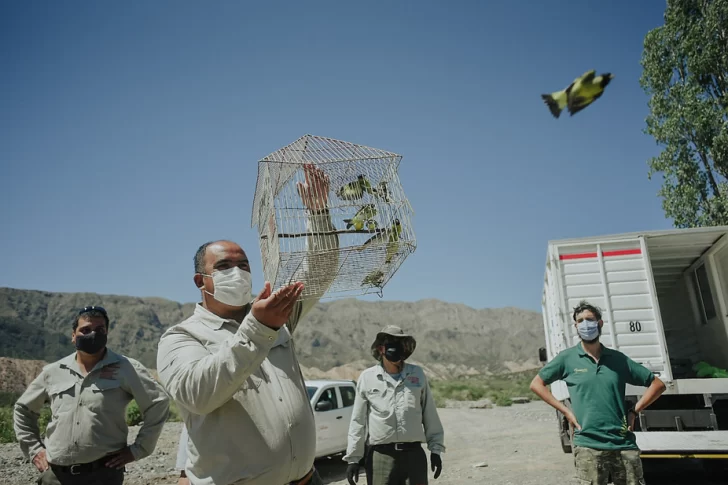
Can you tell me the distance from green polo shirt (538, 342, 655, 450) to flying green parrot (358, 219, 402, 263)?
1.92 meters

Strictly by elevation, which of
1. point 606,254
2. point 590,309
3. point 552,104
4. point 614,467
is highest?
point 606,254

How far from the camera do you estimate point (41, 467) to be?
3689 millimetres

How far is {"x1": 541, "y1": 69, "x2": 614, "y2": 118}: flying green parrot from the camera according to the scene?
293cm

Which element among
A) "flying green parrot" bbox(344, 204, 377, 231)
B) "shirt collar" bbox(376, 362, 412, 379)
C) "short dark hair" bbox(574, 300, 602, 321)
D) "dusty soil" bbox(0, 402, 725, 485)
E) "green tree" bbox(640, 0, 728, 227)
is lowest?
"dusty soil" bbox(0, 402, 725, 485)

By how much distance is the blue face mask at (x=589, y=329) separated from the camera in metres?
4.03

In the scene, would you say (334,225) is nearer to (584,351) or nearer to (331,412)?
(584,351)

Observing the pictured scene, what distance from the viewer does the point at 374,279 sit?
3.02 m

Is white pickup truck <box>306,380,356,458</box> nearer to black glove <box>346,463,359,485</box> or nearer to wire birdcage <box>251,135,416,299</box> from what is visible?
black glove <box>346,463,359,485</box>

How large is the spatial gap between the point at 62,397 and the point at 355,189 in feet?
8.50

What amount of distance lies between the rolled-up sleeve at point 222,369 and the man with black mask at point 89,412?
2317 millimetres

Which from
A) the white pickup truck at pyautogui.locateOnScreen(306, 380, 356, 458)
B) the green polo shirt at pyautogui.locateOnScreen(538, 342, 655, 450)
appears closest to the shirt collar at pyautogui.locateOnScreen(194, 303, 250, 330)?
the green polo shirt at pyautogui.locateOnScreen(538, 342, 655, 450)

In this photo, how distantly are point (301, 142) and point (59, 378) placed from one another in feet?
8.31

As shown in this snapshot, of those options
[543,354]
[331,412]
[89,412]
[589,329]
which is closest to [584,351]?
[589,329]

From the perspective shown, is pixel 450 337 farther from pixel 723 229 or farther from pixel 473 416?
pixel 723 229
